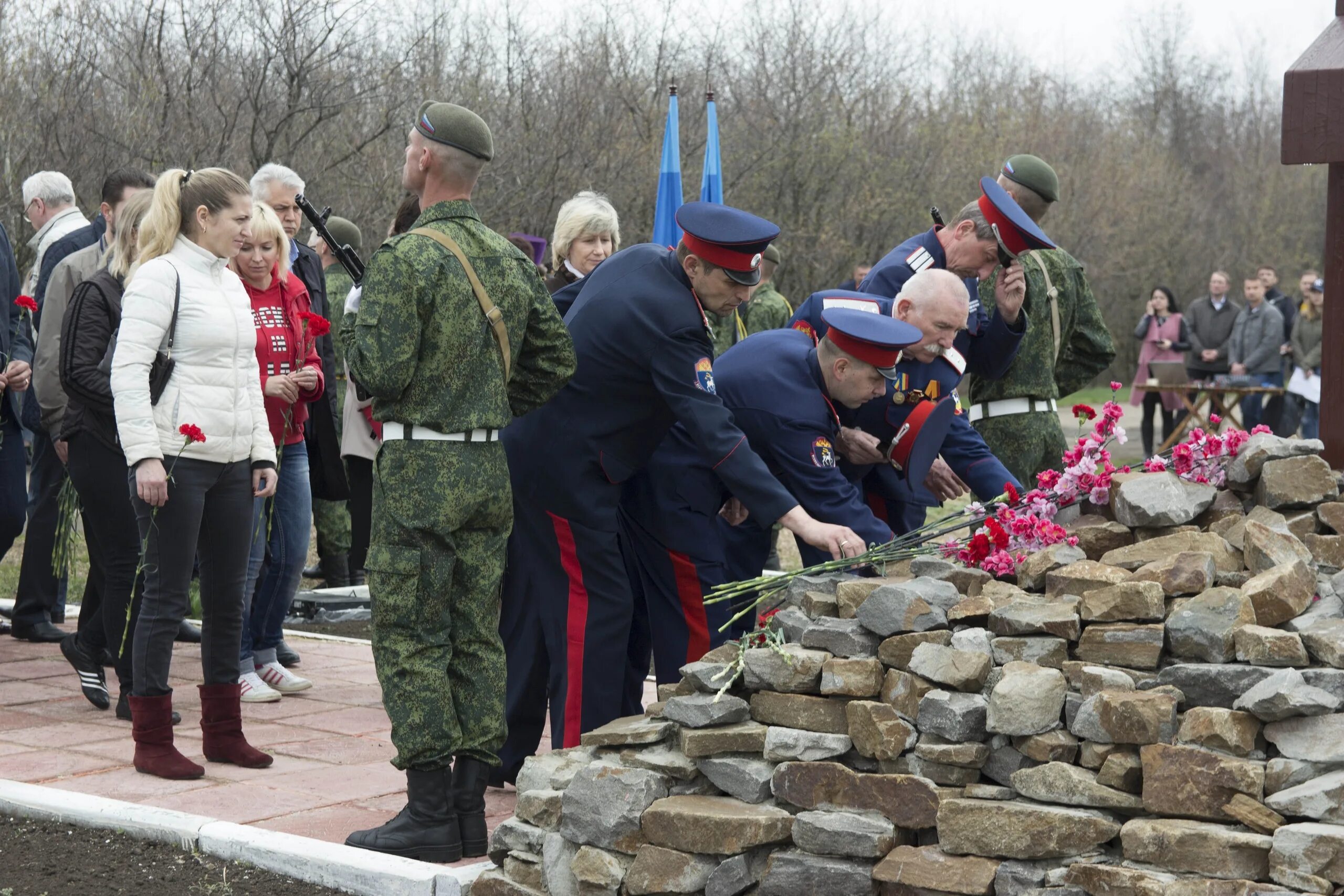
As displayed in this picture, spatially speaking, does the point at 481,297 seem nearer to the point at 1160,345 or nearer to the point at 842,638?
the point at 842,638

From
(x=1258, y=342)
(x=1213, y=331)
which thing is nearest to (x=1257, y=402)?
(x=1258, y=342)

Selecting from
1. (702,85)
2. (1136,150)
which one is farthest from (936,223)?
(1136,150)

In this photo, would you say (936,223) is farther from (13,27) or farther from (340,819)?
(13,27)

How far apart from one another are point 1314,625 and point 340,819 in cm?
266

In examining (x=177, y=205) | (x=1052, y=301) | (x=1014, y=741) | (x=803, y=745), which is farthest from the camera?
(x=1052, y=301)

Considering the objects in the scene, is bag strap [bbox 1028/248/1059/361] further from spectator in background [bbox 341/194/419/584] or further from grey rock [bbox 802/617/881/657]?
spectator in background [bbox 341/194/419/584]

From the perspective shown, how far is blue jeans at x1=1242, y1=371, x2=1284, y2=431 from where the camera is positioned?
17203 mm

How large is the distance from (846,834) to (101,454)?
3158mm

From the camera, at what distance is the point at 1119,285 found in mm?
36281

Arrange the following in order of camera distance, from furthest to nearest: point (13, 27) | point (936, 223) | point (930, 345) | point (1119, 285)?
point (1119, 285)
point (13, 27)
point (936, 223)
point (930, 345)

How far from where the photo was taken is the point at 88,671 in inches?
231

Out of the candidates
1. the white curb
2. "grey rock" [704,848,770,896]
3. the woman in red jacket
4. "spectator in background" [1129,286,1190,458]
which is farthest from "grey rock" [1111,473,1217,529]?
"spectator in background" [1129,286,1190,458]

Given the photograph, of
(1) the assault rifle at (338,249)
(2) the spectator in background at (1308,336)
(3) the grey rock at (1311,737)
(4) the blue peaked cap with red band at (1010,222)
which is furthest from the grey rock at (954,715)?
(2) the spectator in background at (1308,336)

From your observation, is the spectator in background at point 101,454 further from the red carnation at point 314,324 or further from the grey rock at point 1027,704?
the grey rock at point 1027,704
